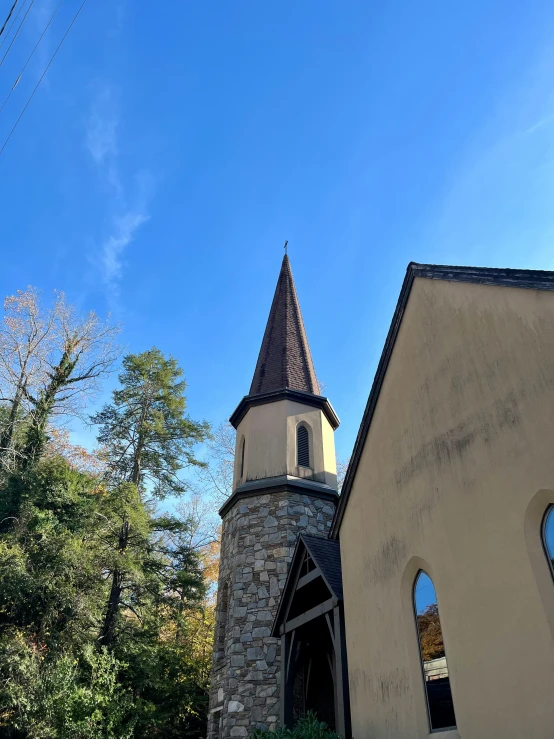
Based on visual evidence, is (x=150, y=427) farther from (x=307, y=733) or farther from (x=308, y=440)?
(x=307, y=733)

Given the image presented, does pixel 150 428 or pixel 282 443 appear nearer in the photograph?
pixel 282 443

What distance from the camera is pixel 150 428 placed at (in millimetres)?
20766

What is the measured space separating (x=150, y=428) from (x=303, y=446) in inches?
331

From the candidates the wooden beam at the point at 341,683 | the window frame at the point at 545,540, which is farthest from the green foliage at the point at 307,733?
the window frame at the point at 545,540

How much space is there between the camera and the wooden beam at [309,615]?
8836mm

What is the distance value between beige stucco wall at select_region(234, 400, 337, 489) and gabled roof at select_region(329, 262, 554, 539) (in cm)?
428

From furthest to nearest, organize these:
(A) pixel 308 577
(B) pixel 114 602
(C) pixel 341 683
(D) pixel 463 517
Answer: (B) pixel 114 602, (A) pixel 308 577, (C) pixel 341 683, (D) pixel 463 517

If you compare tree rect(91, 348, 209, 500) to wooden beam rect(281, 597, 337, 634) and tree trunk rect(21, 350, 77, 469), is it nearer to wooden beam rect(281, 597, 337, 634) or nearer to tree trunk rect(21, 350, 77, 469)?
tree trunk rect(21, 350, 77, 469)

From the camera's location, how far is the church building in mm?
5359

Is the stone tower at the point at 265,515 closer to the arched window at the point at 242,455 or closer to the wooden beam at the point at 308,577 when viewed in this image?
the arched window at the point at 242,455

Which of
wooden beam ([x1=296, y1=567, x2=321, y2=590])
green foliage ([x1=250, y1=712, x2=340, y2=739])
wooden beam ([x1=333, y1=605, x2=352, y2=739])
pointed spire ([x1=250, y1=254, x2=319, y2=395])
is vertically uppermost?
pointed spire ([x1=250, y1=254, x2=319, y2=395])

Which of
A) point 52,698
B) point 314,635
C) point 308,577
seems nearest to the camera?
point 308,577

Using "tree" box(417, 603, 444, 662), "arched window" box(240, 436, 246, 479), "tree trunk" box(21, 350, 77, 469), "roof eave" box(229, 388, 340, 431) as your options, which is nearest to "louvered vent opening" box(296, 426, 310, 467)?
"roof eave" box(229, 388, 340, 431)

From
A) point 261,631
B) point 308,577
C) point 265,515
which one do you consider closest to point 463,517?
point 308,577
